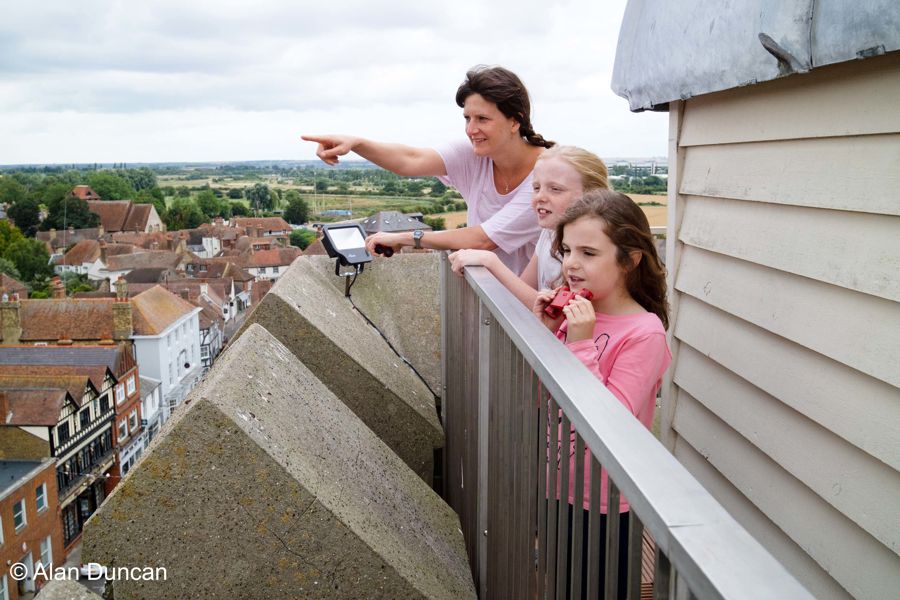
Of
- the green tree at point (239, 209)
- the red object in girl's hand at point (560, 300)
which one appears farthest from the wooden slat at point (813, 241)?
the green tree at point (239, 209)

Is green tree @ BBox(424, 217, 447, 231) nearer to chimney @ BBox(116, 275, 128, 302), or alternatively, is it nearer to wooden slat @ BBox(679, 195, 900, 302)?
wooden slat @ BBox(679, 195, 900, 302)

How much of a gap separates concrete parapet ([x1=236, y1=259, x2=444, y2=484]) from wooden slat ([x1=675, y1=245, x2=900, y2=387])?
3.62 feet

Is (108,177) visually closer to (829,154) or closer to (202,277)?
(202,277)

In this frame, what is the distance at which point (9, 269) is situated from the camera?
132 feet

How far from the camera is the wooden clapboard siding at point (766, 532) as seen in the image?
89.4 inches

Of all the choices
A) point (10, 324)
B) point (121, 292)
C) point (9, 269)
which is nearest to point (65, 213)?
point (9, 269)

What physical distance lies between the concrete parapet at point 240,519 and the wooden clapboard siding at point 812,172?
1390mm

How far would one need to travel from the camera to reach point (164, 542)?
1.43 meters

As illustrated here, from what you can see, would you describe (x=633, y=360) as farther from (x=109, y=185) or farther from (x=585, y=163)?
(x=109, y=185)

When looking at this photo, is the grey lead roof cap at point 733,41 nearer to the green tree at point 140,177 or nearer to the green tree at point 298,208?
the green tree at point 298,208

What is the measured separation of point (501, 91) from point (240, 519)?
1.76 metres

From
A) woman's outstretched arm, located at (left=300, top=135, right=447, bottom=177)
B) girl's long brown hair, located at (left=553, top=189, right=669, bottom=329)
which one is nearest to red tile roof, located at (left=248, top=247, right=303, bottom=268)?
woman's outstretched arm, located at (left=300, top=135, right=447, bottom=177)

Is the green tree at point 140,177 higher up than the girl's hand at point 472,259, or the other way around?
the girl's hand at point 472,259

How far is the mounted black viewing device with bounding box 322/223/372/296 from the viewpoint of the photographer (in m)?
3.46
